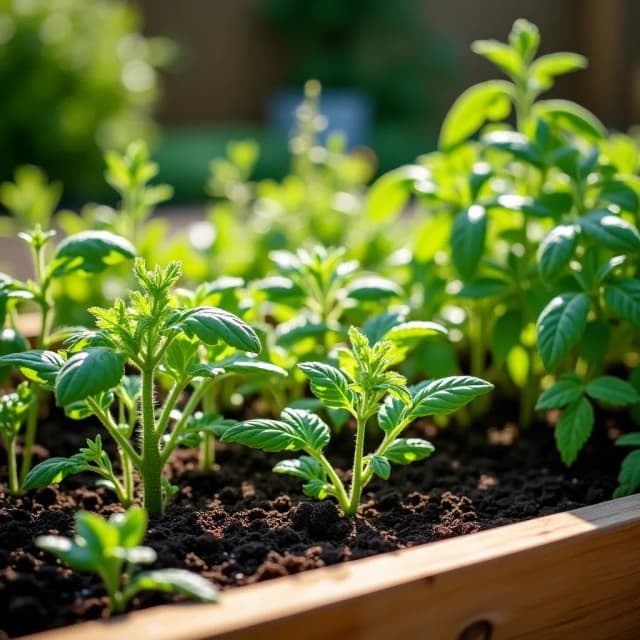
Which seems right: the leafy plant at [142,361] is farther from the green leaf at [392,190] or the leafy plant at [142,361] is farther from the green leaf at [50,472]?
the green leaf at [392,190]

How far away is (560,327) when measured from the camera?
1350 millimetres

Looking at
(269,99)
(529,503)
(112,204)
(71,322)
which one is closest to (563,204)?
(529,503)

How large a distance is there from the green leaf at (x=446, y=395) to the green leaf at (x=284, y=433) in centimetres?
13

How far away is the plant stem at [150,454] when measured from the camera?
1.20m

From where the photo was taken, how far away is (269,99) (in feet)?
33.4

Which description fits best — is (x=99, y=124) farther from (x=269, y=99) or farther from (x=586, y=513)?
(x=586, y=513)

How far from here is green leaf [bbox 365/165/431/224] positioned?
184 centimetres

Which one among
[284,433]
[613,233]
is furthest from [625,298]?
[284,433]

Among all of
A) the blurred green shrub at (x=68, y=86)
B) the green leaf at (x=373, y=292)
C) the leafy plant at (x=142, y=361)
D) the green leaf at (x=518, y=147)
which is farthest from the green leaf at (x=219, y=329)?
the blurred green shrub at (x=68, y=86)

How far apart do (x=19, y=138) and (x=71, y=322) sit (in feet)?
16.5

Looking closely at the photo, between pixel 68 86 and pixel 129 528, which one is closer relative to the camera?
pixel 129 528

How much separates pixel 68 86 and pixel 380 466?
592 centimetres

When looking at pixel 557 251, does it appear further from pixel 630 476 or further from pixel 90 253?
pixel 90 253

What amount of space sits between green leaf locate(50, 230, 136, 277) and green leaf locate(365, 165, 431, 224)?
631 mm
